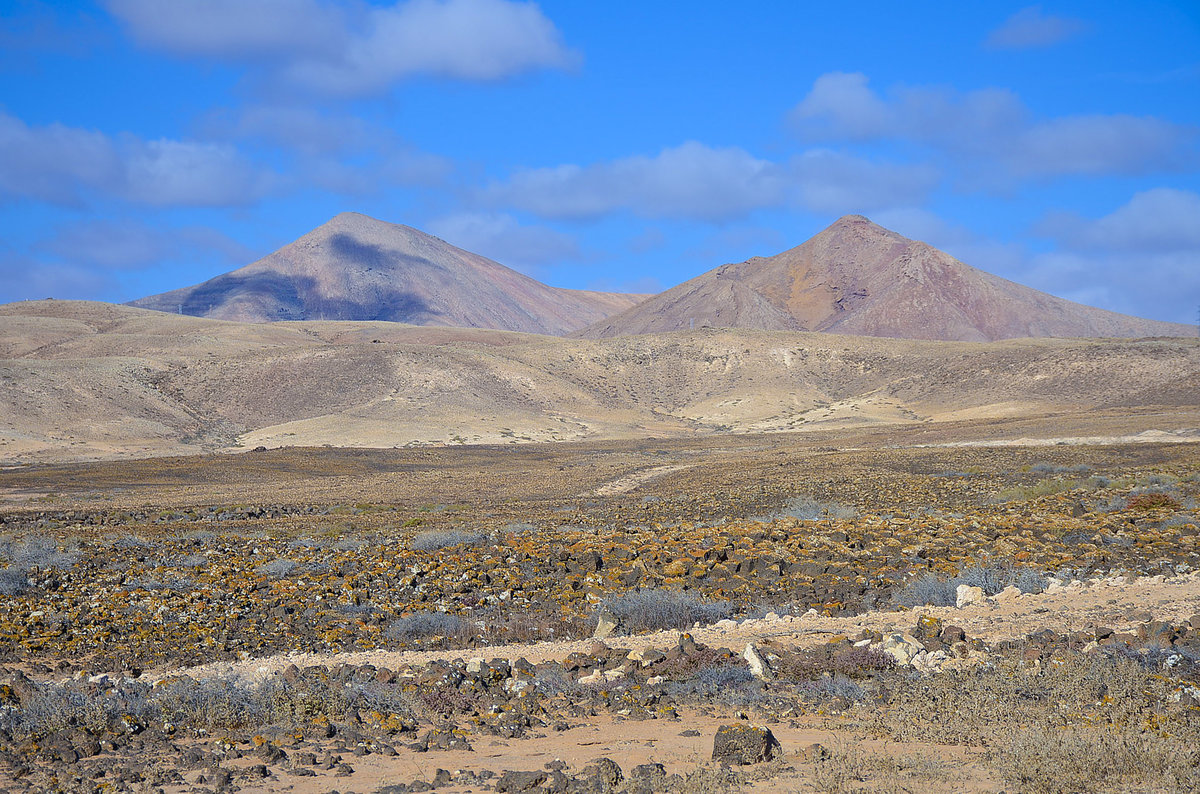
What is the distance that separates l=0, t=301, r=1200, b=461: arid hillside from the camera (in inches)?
2872

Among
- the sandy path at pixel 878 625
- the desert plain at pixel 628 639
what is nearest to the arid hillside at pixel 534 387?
the desert plain at pixel 628 639

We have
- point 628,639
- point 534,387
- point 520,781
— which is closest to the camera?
point 520,781

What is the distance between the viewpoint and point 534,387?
94.7m

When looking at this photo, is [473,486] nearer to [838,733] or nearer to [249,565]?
[249,565]

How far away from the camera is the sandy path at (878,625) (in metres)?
9.72

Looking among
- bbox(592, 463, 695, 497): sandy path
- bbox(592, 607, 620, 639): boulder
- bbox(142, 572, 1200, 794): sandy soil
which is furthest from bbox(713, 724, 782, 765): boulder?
bbox(592, 463, 695, 497): sandy path

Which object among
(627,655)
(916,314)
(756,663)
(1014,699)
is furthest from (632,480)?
(916,314)

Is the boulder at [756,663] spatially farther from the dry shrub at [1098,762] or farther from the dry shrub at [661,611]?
the dry shrub at [1098,762]

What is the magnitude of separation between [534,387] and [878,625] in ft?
279

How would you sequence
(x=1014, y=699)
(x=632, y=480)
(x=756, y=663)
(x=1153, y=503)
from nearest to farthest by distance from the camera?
(x=1014, y=699) → (x=756, y=663) → (x=1153, y=503) → (x=632, y=480)

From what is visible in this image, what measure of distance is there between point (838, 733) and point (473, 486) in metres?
33.1

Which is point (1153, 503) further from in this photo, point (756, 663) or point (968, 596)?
point (756, 663)

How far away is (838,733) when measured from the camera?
7.22 metres

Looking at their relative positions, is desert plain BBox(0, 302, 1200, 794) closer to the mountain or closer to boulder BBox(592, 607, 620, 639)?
boulder BBox(592, 607, 620, 639)
